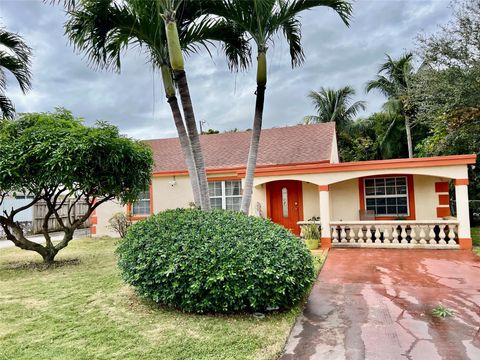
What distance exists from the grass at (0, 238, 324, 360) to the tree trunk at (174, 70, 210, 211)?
219 centimetres

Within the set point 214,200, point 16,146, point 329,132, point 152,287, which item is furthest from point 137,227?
point 329,132

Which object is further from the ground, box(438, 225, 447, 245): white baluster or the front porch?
the front porch

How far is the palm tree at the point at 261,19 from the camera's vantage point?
625 centimetres

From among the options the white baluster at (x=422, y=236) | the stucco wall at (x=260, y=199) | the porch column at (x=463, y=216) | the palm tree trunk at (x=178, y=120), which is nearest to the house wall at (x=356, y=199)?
the white baluster at (x=422, y=236)

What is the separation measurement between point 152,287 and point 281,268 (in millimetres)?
1988

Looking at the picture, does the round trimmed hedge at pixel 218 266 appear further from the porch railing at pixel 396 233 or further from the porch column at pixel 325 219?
the porch railing at pixel 396 233

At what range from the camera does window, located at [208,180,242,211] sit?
14242 millimetres

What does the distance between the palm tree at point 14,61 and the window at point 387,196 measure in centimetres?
1176

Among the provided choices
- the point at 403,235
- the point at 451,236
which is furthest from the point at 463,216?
the point at 403,235

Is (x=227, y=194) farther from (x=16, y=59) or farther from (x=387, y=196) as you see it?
(x=16, y=59)

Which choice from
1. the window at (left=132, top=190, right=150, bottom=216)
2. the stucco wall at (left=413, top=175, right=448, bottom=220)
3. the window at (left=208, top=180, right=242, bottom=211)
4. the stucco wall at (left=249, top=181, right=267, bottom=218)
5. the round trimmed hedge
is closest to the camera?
the round trimmed hedge

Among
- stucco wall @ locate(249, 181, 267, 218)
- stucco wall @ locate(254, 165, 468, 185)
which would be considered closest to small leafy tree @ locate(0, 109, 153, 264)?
stucco wall @ locate(254, 165, 468, 185)

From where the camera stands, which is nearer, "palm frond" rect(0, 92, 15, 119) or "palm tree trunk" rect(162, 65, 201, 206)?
"palm tree trunk" rect(162, 65, 201, 206)

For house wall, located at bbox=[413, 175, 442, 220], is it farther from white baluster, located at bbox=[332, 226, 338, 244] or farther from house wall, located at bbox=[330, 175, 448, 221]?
white baluster, located at bbox=[332, 226, 338, 244]
